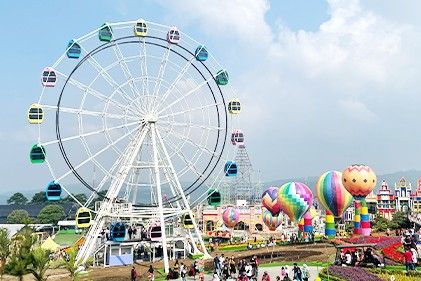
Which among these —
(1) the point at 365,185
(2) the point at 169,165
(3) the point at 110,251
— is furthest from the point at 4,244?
(1) the point at 365,185

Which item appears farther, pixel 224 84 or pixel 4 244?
pixel 224 84

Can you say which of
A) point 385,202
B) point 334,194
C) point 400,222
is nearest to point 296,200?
point 334,194

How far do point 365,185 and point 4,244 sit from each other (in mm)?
31712

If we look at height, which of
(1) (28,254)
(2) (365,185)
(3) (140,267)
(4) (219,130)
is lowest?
(3) (140,267)

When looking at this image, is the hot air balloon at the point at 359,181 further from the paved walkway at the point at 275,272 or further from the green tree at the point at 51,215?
the green tree at the point at 51,215

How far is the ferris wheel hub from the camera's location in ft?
149

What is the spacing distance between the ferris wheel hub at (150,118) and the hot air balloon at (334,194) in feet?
65.1

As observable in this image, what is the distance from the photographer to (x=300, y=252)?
41312mm

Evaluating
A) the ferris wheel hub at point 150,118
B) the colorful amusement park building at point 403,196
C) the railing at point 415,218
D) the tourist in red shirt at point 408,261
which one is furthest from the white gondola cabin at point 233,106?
the colorful amusement park building at point 403,196

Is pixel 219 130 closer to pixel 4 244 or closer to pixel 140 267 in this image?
pixel 140 267

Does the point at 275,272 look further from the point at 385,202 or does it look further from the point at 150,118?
the point at 385,202

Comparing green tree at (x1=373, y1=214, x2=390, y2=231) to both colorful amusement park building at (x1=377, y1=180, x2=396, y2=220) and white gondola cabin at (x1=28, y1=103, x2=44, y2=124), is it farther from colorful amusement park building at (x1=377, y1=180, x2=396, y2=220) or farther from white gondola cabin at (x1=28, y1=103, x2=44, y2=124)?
white gondola cabin at (x1=28, y1=103, x2=44, y2=124)

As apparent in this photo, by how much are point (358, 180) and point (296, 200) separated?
7.30 m

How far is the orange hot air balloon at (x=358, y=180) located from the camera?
47.9 m
